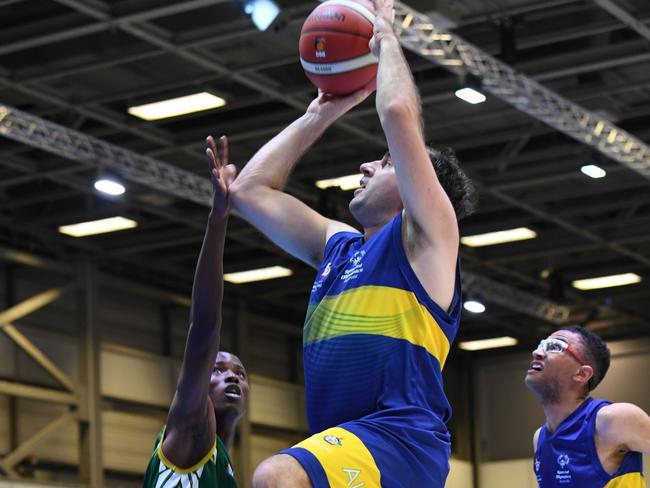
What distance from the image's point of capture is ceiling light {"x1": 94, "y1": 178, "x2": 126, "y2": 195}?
57.3ft

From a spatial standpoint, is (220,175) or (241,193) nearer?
(220,175)

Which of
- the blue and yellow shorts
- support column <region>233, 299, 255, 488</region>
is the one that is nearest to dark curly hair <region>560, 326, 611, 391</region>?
the blue and yellow shorts

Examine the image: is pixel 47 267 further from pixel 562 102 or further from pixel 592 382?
pixel 592 382

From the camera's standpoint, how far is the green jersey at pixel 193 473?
486 centimetres

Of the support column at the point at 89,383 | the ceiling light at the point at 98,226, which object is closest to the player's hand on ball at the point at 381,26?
the ceiling light at the point at 98,226

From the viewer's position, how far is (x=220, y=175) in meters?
4.82

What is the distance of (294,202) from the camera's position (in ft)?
16.7

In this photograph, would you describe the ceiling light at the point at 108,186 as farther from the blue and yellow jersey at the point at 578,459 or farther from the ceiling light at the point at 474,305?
the blue and yellow jersey at the point at 578,459

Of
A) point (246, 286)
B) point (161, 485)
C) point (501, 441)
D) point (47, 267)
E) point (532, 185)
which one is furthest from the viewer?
point (501, 441)

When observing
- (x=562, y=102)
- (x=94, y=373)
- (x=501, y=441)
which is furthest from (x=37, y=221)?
(x=501, y=441)

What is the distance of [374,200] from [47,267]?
16914mm

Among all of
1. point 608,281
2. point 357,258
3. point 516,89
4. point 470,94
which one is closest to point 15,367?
point 470,94

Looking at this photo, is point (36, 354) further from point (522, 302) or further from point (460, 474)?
point (460, 474)

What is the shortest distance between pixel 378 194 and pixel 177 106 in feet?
39.4
